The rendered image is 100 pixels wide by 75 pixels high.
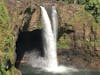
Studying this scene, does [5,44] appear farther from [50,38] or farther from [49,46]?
[49,46]

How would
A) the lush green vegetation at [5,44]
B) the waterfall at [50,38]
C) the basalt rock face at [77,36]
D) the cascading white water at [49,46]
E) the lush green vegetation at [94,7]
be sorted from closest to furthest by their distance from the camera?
the lush green vegetation at [5,44], the basalt rock face at [77,36], the cascading white water at [49,46], the waterfall at [50,38], the lush green vegetation at [94,7]

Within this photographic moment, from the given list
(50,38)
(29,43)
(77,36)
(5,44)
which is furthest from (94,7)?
(5,44)

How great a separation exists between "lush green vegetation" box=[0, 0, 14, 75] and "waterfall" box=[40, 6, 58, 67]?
53.0ft

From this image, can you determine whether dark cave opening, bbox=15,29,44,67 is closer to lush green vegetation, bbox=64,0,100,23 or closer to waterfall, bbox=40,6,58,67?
waterfall, bbox=40,6,58,67

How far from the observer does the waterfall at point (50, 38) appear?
188 ft

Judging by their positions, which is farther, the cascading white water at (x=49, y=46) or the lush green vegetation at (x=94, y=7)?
the lush green vegetation at (x=94, y=7)

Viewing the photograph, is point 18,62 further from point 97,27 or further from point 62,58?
point 97,27

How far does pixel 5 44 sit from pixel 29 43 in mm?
20136

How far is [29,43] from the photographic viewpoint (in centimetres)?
5906

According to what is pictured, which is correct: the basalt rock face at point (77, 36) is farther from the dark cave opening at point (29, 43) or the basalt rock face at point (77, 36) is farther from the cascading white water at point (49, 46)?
the dark cave opening at point (29, 43)

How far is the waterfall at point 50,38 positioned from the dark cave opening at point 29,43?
2.50 ft

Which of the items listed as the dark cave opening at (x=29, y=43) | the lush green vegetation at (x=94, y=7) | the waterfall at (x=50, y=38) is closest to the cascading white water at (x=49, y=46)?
the waterfall at (x=50, y=38)

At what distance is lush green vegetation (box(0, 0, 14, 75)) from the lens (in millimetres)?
37719

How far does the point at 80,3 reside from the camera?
6062 centimetres
